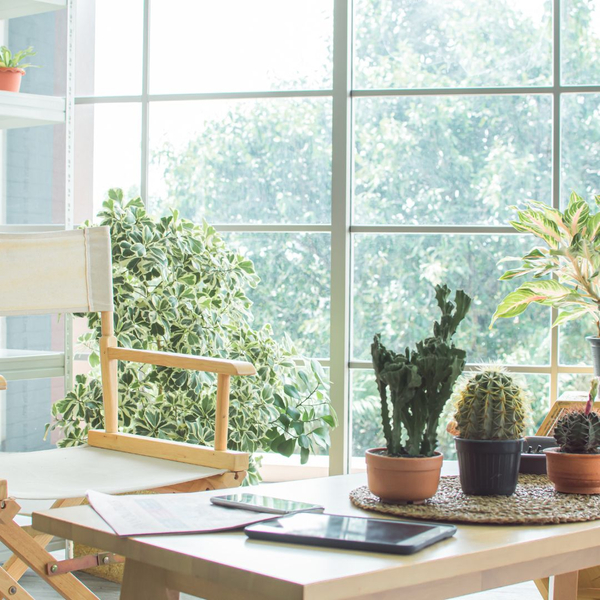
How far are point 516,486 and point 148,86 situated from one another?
9.09 ft

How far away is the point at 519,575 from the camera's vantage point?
1148 mm

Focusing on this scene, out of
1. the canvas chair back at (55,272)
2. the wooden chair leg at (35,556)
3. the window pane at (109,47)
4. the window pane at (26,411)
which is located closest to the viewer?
the wooden chair leg at (35,556)

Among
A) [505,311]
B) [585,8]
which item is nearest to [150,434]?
[505,311]

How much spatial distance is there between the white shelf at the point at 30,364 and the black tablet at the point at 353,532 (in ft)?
6.48

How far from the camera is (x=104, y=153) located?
376 centimetres

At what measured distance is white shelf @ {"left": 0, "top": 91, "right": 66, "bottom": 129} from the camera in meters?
2.86

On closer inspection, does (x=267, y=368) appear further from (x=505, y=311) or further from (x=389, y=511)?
(x=389, y=511)

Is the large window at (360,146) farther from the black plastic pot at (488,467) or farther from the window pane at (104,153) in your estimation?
the black plastic pot at (488,467)

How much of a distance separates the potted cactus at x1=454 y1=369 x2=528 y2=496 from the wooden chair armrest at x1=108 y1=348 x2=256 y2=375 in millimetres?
692

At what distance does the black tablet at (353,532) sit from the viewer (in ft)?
3.48

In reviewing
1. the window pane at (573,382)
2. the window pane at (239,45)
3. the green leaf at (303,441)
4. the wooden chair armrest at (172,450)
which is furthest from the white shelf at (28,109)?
the window pane at (573,382)

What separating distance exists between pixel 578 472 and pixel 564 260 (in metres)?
1.74

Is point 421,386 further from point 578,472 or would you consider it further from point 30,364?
point 30,364

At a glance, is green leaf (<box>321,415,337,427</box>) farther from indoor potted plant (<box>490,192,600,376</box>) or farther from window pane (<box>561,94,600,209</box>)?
window pane (<box>561,94,600,209</box>)
